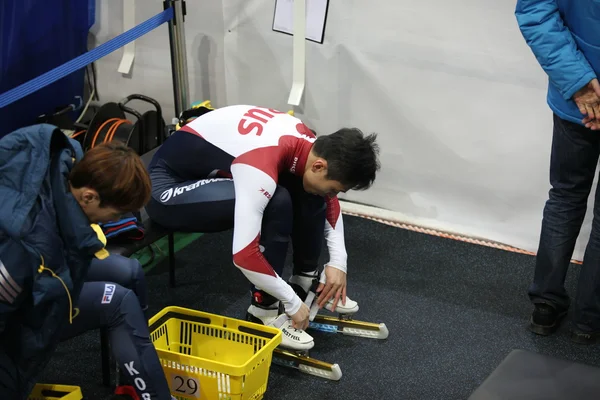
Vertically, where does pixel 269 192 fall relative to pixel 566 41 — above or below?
below

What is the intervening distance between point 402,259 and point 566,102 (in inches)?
40.6

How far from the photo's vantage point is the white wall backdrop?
3.37 m

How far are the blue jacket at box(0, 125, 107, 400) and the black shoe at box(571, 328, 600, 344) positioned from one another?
1707 mm

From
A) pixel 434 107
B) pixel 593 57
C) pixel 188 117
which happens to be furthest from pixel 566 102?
pixel 188 117

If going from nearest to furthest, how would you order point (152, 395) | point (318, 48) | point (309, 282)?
point (152, 395), point (309, 282), point (318, 48)

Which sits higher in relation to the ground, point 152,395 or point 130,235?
point 130,235

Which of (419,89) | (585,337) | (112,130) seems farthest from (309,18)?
(585,337)

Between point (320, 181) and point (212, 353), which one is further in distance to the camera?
point (212, 353)

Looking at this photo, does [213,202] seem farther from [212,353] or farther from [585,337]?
[585,337]

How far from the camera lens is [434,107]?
11.6ft

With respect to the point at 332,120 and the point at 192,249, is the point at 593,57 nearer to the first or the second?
the point at 332,120

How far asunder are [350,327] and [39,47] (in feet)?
6.30

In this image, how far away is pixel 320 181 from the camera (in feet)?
8.30

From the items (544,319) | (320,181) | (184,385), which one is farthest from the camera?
(544,319)
